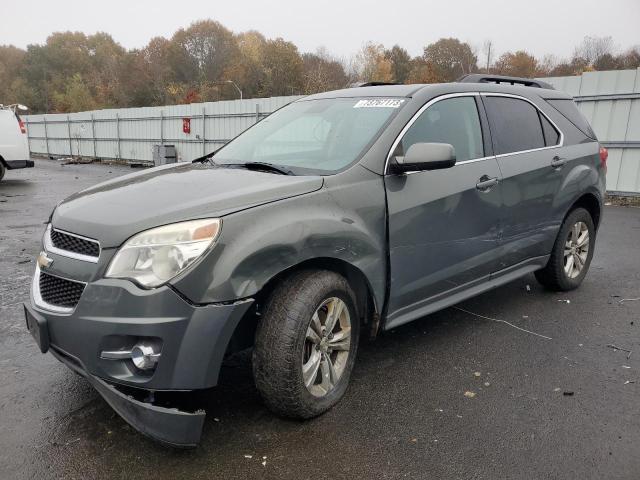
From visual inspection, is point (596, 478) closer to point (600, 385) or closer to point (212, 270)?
point (600, 385)

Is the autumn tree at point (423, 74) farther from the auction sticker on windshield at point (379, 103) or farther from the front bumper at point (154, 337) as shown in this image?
the front bumper at point (154, 337)

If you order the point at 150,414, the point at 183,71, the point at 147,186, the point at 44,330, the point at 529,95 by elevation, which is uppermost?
the point at 183,71

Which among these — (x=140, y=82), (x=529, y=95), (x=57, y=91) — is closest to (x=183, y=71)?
(x=140, y=82)

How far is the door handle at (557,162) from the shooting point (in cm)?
426

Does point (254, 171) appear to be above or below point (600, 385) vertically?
above

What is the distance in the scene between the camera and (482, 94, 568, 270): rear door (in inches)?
151

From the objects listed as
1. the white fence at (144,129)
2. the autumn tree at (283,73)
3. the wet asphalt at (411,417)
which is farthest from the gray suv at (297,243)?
the autumn tree at (283,73)

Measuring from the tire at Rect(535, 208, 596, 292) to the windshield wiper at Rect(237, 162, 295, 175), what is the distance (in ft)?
8.93

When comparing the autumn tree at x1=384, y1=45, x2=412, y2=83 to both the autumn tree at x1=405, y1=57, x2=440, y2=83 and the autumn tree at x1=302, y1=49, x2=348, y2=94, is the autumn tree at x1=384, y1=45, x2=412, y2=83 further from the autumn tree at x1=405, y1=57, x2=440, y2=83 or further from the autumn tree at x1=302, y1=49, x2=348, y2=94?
the autumn tree at x1=302, y1=49, x2=348, y2=94

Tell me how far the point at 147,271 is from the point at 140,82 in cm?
6434

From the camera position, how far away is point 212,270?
225 centimetres

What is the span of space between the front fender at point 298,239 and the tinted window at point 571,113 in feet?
8.19

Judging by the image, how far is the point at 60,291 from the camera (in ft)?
8.06

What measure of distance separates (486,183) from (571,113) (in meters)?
1.75
